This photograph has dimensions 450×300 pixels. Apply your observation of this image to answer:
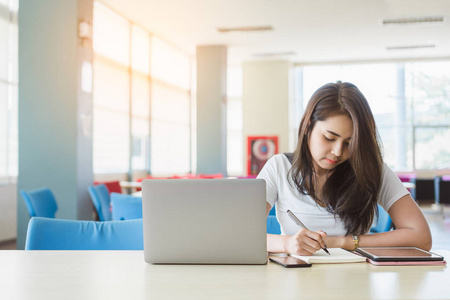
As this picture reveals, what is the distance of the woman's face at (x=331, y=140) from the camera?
196 cm

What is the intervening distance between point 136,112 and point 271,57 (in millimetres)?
4013

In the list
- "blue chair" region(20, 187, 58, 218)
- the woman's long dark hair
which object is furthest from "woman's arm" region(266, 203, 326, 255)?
"blue chair" region(20, 187, 58, 218)

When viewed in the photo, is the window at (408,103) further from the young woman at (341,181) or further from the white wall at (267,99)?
the young woman at (341,181)

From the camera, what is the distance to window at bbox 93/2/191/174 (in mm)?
8352

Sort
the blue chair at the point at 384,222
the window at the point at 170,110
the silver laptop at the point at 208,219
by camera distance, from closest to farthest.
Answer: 1. the silver laptop at the point at 208,219
2. the blue chair at the point at 384,222
3. the window at the point at 170,110

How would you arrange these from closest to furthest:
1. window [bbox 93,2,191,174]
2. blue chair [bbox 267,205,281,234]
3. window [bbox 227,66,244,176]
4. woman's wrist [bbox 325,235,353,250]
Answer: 1. woman's wrist [bbox 325,235,353,250]
2. blue chair [bbox 267,205,281,234]
3. window [bbox 93,2,191,174]
4. window [bbox 227,66,244,176]

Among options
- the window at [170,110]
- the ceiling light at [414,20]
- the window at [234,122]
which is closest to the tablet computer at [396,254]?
the ceiling light at [414,20]

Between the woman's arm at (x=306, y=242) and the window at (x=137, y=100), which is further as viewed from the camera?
the window at (x=137, y=100)

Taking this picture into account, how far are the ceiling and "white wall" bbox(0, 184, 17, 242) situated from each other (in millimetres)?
3364

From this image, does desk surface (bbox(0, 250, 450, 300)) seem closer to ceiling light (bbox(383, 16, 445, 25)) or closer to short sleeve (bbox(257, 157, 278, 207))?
short sleeve (bbox(257, 157, 278, 207))

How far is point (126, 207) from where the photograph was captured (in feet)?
11.4

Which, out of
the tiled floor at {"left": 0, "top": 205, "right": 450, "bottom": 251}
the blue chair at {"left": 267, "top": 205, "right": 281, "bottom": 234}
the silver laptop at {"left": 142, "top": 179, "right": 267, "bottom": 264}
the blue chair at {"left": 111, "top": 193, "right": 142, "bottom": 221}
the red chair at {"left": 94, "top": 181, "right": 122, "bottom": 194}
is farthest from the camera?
the red chair at {"left": 94, "top": 181, "right": 122, "bottom": 194}

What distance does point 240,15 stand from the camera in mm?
8398

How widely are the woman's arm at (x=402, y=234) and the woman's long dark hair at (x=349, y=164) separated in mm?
110
